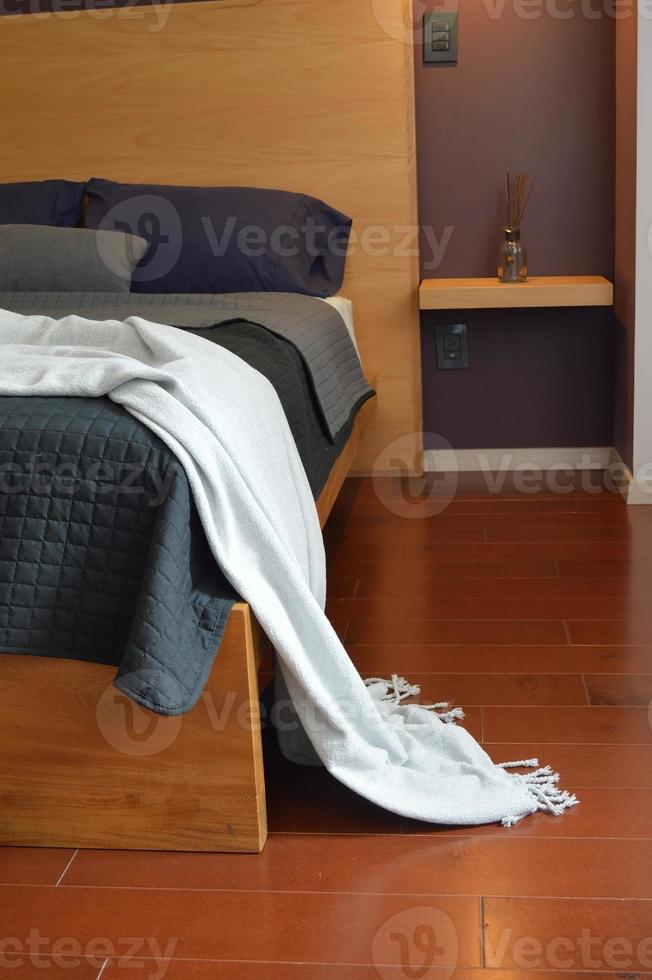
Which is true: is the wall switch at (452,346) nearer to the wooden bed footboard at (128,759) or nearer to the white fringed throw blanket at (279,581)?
the white fringed throw blanket at (279,581)

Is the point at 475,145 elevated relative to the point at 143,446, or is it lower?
elevated

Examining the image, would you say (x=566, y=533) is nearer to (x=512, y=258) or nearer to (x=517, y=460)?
Result: (x=517, y=460)

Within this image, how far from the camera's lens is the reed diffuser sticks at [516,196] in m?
3.17

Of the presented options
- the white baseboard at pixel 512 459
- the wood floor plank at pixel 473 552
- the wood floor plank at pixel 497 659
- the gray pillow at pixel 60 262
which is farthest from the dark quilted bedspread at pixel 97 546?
the white baseboard at pixel 512 459

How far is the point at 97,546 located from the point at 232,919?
1.66 feet

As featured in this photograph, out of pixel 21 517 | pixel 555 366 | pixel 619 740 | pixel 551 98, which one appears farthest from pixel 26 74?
pixel 619 740

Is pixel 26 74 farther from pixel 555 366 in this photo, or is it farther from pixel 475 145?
pixel 555 366

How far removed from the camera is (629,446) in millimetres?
3061

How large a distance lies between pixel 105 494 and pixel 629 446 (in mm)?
2013

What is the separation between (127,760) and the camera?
146 cm

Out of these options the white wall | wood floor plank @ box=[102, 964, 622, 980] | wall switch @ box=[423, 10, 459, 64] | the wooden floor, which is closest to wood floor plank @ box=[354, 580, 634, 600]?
the wooden floor

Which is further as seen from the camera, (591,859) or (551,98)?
(551,98)

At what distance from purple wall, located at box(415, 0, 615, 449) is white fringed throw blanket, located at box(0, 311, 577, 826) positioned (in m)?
1.77

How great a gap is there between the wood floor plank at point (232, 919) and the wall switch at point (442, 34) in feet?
8.41
